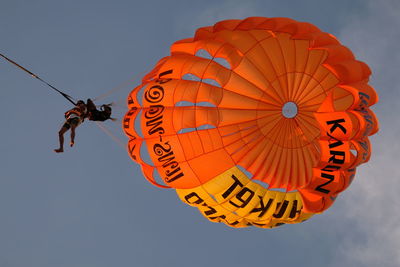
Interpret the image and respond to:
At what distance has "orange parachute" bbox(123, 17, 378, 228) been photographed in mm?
21078

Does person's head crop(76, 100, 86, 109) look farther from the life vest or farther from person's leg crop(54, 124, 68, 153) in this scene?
person's leg crop(54, 124, 68, 153)

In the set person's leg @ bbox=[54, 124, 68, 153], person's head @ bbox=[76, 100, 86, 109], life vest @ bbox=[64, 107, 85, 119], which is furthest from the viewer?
person's head @ bbox=[76, 100, 86, 109]

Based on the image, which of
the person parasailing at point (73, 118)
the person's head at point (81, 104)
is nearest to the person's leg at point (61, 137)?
the person parasailing at point (73, 118)

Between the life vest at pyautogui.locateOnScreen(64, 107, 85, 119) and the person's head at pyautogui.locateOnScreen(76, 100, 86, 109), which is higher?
the person's head at pyautogui.locateOnScreen(76, 100, 86, 109)

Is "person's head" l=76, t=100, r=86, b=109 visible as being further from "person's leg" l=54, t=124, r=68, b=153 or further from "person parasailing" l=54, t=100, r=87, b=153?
"person's leg" l=54, t=124, r=68, b=153

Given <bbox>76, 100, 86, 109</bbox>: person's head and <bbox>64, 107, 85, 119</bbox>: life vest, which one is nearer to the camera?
<bbox>64, 107, 85, 119</bbox>: life vest

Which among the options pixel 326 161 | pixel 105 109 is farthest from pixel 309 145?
pixel 105 109

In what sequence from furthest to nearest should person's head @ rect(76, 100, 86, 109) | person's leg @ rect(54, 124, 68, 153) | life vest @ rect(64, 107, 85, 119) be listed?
1. person's head @ rect(76, 100, 86, 109)
2. life vest @ rect(64, 107, 85, 119)
3. person's leg @ rect(54, 124, 68, 153)

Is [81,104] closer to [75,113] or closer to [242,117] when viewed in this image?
[75,113]

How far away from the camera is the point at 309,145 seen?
72.9 ft

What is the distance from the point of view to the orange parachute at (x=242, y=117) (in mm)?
21078

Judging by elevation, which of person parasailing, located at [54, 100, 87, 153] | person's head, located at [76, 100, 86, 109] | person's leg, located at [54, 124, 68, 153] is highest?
person's head, located at [76, 100, 86, 109]

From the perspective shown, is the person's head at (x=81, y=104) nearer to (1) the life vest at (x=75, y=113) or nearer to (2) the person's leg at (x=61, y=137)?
→ (1) the life vest at (x=75, y=113)

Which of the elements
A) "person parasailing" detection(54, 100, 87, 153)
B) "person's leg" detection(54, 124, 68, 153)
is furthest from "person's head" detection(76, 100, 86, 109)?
"person's leg" detection(54, 124, 68, 153)
